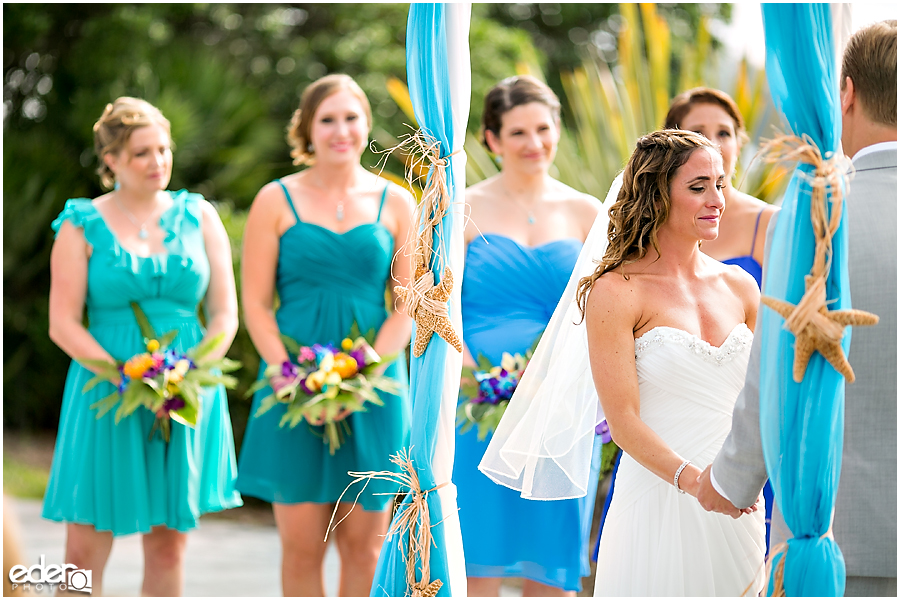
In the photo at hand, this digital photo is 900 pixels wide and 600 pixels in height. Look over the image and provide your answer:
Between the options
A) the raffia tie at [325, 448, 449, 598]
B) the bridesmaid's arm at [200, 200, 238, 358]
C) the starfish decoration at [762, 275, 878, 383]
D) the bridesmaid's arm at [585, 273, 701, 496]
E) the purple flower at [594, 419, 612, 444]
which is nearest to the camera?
the starfish decoration at [762, 275, 878, 383]

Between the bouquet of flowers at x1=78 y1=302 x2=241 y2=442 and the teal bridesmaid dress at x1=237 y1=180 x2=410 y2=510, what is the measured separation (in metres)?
0.30

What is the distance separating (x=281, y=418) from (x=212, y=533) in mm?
3946

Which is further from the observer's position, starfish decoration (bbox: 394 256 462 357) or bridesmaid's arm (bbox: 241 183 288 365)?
bridesmaid's arm (bbox: 241 183 288 365)

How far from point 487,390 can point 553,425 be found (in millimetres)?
837

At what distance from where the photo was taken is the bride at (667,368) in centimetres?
275

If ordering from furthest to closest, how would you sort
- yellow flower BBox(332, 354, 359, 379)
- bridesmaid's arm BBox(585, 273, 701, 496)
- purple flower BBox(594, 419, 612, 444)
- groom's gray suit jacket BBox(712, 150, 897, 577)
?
yellow flower BBox(332, 354, 359, 379), purple flower BBox(594, 419, 612, 444), bridesmaid's arm BBox(585, 273, 701, 496), groom's gray suit jacket BBox(712, 150, 897, 577)

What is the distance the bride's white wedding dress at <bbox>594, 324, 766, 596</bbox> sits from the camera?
275 cm

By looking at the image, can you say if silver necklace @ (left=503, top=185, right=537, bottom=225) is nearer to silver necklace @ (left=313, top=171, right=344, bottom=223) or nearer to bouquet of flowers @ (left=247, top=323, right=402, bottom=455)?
silver necklace @ (left=313, top=171, right=344, bottom=223)

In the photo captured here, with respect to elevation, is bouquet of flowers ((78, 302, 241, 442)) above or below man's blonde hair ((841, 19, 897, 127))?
below

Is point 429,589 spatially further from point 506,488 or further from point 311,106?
point 311,106

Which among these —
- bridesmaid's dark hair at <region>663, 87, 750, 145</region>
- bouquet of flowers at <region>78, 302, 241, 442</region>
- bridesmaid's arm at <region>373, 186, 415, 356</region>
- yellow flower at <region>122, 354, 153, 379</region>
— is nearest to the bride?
bridesmaid's dark hair at <region>663, 87, 750, 145</region>

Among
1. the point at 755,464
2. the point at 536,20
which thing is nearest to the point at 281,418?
the point at 755,464

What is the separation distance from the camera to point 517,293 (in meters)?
4.13

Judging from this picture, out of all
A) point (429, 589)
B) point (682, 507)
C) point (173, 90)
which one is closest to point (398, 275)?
point (429, 589)
